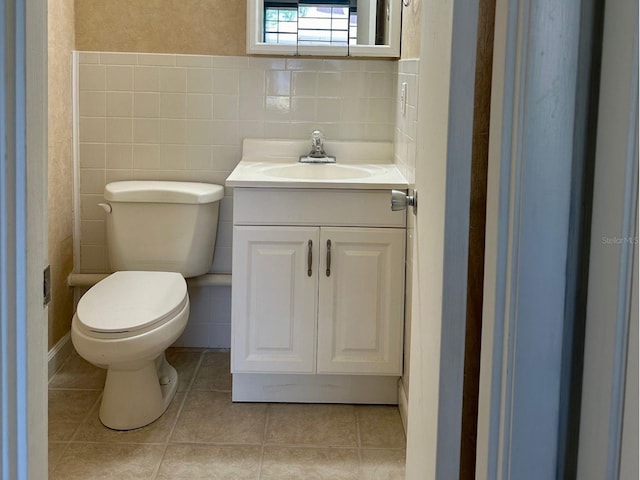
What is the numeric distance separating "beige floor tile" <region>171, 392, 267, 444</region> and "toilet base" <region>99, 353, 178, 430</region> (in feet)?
0.42

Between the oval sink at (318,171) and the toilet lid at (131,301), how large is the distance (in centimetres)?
59

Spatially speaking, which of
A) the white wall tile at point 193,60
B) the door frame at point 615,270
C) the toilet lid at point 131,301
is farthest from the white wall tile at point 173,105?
the door frame at point 615,270

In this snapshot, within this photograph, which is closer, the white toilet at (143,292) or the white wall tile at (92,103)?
the white toilet at (143,292)

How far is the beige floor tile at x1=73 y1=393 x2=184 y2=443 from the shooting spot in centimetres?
270

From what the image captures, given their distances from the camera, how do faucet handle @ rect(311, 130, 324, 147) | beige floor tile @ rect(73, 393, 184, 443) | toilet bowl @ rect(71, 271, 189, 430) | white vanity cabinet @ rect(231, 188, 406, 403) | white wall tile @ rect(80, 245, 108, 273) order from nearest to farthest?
toilet bowl @ rect(71, 271, 189, 430), beige floor tile @ rect(73, 393, 184, 443), white vanity cabinet @ rect(231, 188, 406, 403), faucet handle @ rect(311, 130, 324, 147), white wall tile @ rect(80, 245, 108, 273)

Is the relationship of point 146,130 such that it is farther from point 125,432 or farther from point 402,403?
point 402,403

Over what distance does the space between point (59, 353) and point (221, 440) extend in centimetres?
97

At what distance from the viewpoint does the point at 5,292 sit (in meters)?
1.07

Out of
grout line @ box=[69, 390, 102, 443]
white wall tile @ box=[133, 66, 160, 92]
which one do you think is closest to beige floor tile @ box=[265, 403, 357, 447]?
grout line @ box=[69, 390, 102, 443]

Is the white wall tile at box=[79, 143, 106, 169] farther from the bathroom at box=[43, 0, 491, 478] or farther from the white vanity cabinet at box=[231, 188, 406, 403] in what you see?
the white vanity cabinet at box=[231, 188, 406, 403]

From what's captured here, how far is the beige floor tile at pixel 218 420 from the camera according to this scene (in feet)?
8.96

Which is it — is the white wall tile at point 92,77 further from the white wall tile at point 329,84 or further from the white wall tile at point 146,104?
the white wall tile at point 329,84

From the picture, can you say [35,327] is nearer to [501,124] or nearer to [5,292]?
[5,292]

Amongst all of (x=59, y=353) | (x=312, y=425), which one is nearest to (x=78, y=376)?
(x=59, y=353)
